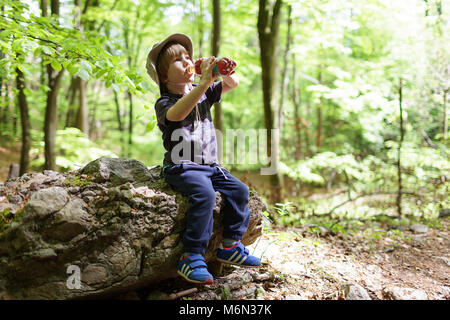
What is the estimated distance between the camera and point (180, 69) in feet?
7.14

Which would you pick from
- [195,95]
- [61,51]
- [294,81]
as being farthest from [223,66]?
[294,81]

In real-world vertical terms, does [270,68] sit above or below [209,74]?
above

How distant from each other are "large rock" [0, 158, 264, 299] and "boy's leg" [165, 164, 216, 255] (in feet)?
0.43

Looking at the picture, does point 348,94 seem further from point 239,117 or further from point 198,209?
point 239,117

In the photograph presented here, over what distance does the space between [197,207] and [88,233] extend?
71cm

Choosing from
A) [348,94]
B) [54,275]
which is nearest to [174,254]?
[54,275]

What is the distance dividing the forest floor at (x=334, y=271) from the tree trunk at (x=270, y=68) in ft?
4.52

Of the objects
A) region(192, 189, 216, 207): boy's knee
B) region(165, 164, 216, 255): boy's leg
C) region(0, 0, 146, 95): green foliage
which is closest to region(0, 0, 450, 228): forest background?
region(0, 0, 146, 95): green foliage

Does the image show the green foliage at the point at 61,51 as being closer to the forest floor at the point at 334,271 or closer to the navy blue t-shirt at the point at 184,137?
the navy blue t-shirt at the point at 184,137

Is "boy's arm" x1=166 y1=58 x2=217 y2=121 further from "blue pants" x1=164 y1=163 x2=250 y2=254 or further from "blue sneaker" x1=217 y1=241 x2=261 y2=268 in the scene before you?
"blue sneaker" x1=217 y1=241 x2=261 y2=268

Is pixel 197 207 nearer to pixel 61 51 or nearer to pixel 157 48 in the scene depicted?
pixel 157 48

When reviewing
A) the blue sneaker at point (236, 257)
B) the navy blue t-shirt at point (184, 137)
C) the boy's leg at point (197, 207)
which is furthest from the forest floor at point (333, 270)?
the navy blue t-shirt at point (184, 137)

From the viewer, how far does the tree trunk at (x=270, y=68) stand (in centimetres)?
503

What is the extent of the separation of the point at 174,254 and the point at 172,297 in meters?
0.29
